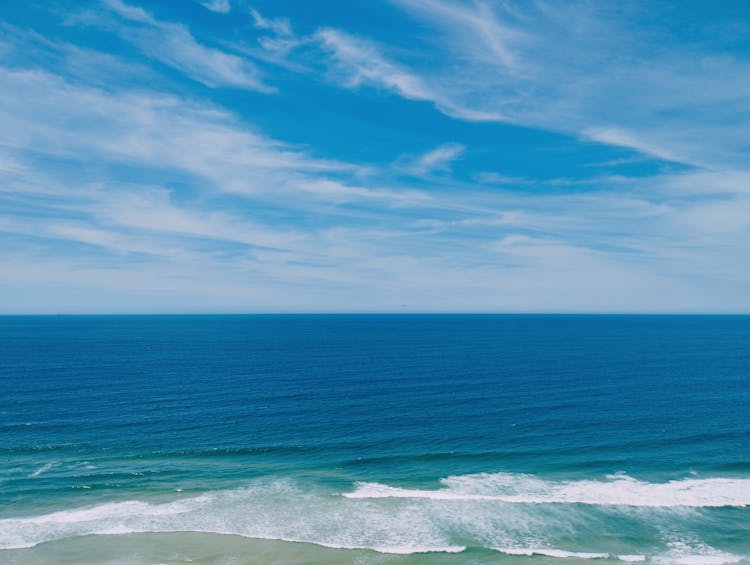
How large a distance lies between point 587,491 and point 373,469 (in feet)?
71.5

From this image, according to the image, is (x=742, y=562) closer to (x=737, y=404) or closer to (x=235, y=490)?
(x=235, y=490)

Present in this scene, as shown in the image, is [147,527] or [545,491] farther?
[545,491]

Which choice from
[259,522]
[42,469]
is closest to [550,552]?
[259,522]

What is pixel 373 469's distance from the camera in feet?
175

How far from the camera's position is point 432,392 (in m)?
88.8

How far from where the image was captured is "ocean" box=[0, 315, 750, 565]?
38688mm

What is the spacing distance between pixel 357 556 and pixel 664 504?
95.5 ft

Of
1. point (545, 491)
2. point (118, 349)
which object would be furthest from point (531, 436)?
point (118, 349)

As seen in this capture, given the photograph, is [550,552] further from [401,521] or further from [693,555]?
[401,521]

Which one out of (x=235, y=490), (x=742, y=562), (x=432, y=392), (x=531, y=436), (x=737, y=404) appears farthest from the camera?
(x=432, y=392)

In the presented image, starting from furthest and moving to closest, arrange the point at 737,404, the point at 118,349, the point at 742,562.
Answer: the point at 118,349, the point at 737,404, the point at 742,562

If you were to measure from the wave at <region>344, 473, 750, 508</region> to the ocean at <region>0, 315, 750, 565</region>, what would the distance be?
223 mm

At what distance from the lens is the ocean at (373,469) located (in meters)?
38.7

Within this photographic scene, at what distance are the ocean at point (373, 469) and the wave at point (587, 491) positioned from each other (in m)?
0.22
